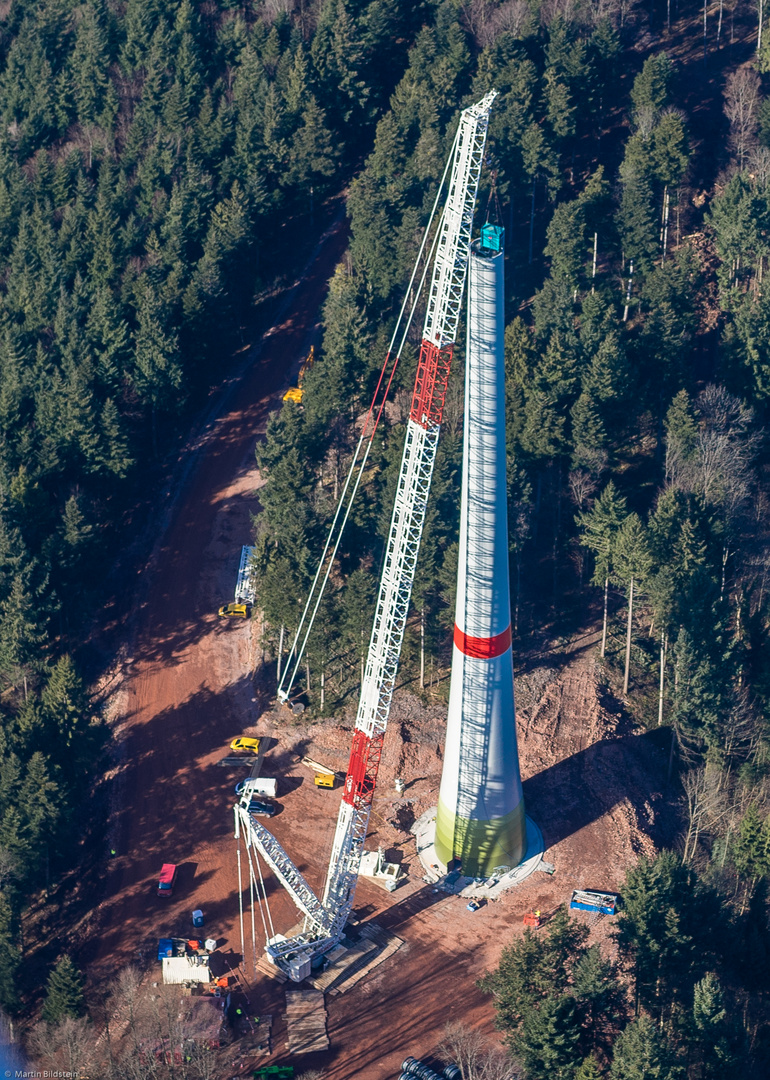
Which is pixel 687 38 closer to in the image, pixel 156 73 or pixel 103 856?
pixel 156 73

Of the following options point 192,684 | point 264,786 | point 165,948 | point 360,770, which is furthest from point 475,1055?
point 192,684

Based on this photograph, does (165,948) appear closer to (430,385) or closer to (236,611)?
(236,611)

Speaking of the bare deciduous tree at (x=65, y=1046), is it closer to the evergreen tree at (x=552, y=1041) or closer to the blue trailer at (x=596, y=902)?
the evergreen tree at (x=552, y=1041)

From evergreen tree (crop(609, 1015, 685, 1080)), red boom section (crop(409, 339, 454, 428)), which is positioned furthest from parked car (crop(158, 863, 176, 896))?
red boom section (crop(409, 339, 454, 428))

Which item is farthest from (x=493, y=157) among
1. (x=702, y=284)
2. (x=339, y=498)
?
(x=339, y=498)

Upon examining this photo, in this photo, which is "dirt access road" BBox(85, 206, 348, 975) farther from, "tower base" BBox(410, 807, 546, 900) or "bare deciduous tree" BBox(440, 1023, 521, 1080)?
"bare deciduous tree" BBox(440, 1023, 521, 1080)

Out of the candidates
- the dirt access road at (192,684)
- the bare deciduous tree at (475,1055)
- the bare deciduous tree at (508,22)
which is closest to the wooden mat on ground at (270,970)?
the dirt access road at (192,684)
